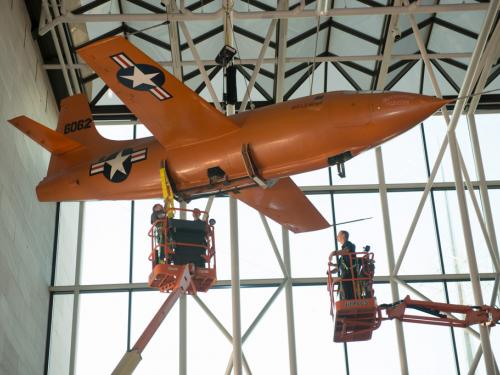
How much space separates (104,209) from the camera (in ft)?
87.8

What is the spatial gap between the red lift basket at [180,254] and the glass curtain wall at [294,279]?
9.30m

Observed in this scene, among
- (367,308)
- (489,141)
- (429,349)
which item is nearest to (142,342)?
(367,308)

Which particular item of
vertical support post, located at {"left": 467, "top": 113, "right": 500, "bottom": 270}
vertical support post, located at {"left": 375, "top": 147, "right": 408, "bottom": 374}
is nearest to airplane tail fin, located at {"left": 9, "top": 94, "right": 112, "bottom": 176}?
vertical support post, located at {"left": 375, "top": 147, "right": 408, "bottom": 374}

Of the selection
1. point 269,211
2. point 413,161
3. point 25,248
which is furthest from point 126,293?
point 413,161

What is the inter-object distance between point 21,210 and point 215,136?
8.15m

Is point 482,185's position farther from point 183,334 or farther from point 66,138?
point 66,138

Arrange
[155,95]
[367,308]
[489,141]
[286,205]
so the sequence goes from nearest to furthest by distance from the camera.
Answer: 1. [155,95]
2. [367,308]
3. [286,205]
4. [489,141]

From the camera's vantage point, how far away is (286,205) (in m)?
18.0

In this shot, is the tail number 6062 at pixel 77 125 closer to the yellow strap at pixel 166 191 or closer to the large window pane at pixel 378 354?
the yellow strap at pixel 166 191

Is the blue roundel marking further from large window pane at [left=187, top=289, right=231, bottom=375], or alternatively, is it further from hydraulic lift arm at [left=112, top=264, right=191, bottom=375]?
large window pane at [left=187, top=289, right=231, bottom=375]

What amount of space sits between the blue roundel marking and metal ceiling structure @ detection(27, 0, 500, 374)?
6.58 metres

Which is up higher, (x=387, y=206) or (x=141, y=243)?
(x=387, y=206)

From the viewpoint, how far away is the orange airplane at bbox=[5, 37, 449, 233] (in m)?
14.2

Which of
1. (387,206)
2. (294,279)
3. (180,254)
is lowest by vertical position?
(180,254)
